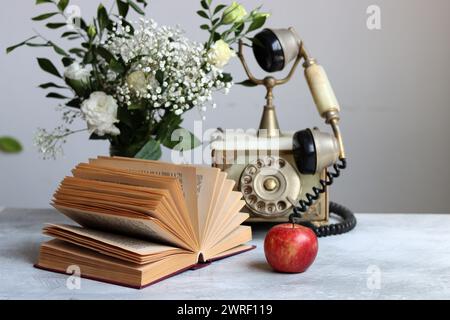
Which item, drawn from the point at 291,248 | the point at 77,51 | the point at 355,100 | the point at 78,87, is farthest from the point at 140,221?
the point at 355,100

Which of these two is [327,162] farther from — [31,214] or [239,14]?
[31,214]

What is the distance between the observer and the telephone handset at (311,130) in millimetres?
1300

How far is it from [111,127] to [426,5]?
4.17ft

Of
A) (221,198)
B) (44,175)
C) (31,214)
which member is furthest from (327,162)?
(44,175)

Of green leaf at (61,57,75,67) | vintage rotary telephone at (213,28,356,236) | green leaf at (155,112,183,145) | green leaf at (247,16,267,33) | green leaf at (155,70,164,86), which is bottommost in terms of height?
vintage rotary telephone at (213,28,356,236)

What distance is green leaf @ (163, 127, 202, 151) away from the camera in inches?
53.5

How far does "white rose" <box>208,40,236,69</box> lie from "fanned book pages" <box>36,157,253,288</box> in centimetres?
30

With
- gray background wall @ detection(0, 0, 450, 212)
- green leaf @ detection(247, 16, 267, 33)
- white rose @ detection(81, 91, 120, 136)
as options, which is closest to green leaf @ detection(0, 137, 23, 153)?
gray background wall @ detection(0, 0, 450, 212)

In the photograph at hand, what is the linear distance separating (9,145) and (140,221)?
1381 millimetres

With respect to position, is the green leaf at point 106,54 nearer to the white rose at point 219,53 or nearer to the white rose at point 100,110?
the white rose at point 100,110

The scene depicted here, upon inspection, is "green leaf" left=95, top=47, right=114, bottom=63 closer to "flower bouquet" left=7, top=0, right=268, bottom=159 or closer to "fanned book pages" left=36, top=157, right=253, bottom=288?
"flower bouquet" left=7, top=0, right=268, bottom=159

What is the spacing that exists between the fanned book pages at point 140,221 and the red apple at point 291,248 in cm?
10

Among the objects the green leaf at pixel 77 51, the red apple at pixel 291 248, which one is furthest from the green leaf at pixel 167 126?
the red apple at pixel 291 248

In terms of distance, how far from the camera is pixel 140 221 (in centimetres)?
100
